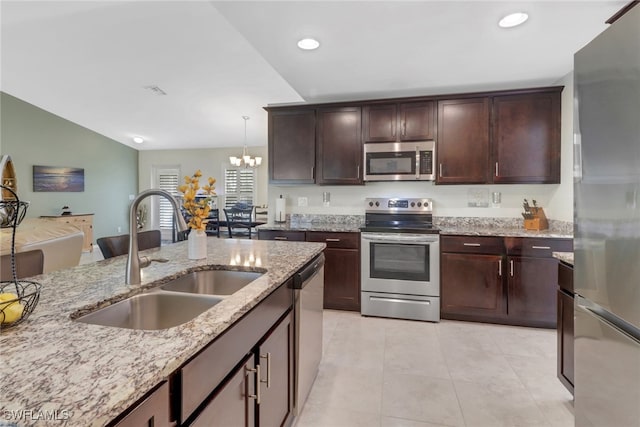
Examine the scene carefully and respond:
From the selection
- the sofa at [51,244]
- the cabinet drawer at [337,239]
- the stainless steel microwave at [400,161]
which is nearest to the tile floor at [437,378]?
the cabinet drawer at [337,239]

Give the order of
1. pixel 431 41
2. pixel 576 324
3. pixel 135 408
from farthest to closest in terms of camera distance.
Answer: pixel 431 41
pixel 576 324
pixel 135 408

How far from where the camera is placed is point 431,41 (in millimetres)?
2414

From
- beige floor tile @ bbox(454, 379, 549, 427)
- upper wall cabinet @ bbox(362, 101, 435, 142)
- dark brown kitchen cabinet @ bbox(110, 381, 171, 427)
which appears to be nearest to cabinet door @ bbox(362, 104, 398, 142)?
upper wall cabinet @ bbox(362, 101, 435, 142)

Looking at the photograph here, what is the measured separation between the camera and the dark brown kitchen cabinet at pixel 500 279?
9.55 feet

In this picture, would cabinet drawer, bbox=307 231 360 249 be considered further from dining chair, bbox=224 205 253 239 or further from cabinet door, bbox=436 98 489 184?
dining chair, bbox=224 205 253 239

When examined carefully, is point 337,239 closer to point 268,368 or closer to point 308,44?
point 308,44

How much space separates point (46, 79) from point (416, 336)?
6.39 metres

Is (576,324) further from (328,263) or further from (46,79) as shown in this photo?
(46,79)

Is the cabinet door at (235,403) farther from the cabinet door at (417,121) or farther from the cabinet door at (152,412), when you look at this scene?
the cabinet door at (417,121)

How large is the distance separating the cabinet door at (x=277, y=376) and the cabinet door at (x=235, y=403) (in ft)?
0.24

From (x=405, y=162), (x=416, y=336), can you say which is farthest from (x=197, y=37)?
(x=416, y=336)

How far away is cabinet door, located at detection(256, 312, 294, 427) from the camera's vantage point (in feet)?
4.00

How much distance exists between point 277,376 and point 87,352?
2.85 feet

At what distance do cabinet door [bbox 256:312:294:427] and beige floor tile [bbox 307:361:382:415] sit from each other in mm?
413
